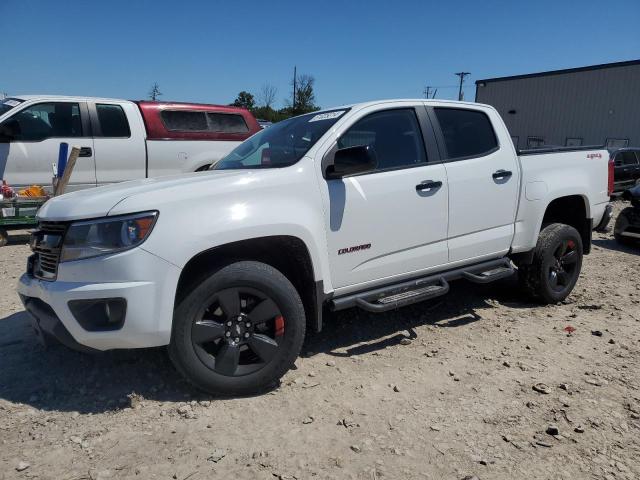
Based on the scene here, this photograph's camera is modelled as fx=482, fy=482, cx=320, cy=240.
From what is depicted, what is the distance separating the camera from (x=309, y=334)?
411cm

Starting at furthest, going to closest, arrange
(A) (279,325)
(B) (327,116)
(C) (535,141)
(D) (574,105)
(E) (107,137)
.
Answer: (C) (535,141)
(D) (574,105)
(E) (107,137)
(B) (327,116)
(A) (279,325)

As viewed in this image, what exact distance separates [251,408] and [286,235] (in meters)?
1.08

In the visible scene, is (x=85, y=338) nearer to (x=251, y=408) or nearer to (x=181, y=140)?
(x=251, y=408)

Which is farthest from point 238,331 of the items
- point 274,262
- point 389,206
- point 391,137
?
point 391,137

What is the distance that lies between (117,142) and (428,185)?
20.2 feet

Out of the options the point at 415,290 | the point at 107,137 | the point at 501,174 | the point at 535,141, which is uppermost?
the point at 535,141

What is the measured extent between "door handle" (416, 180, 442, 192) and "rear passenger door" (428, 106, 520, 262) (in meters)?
0.15

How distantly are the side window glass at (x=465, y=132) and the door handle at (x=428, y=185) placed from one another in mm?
331

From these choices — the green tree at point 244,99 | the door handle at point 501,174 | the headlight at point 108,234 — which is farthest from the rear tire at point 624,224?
the green tree at point 244,99

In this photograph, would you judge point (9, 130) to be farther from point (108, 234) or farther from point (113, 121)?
point (108, 234)

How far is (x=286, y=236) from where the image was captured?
3062 mm

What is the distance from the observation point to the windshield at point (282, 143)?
3.43 metres

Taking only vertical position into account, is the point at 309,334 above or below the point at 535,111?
below

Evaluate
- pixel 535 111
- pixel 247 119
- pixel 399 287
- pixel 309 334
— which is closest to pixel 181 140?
pixel 247 119
